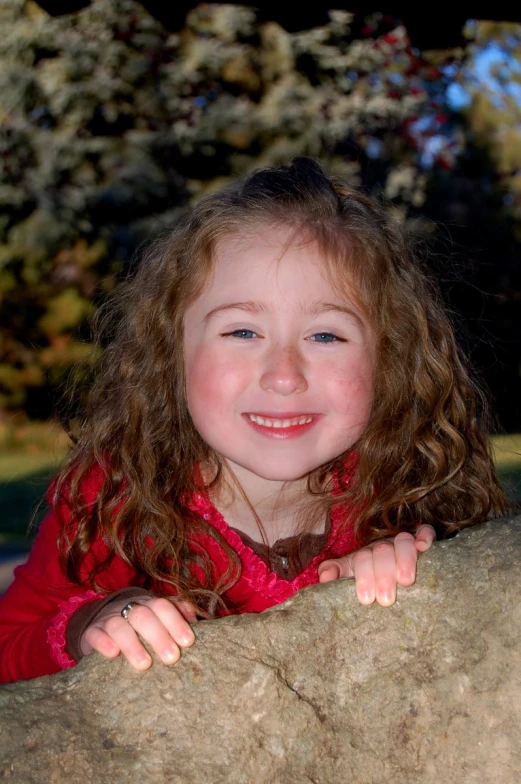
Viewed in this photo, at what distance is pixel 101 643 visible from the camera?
1.52 meters

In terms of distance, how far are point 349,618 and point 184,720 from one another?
0.30 metres

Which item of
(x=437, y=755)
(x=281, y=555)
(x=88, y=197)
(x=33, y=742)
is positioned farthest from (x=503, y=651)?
(x=88, y=197)

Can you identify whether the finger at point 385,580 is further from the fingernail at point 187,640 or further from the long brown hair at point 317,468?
the long brown hair at point 317,468

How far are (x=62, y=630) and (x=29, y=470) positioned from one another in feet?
19.2

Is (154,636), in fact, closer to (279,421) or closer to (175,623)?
(175,623)

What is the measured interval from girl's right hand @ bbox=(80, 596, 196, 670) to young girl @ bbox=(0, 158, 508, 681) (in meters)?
0.29

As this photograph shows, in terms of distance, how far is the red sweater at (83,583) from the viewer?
2135 mm

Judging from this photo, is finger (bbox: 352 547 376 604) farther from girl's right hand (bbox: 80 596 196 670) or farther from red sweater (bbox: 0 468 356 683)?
red sweater (bbox: 0 468 356 683)

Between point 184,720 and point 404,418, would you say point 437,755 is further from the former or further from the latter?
point 404,418

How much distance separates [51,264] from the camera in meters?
9.55

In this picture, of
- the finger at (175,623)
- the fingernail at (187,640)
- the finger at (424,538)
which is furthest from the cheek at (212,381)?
the fingernail at (187,640)

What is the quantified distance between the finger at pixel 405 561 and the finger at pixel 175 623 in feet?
1.12

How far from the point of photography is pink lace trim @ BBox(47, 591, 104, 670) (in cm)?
194

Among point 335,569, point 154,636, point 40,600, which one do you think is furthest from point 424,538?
point 40,600
